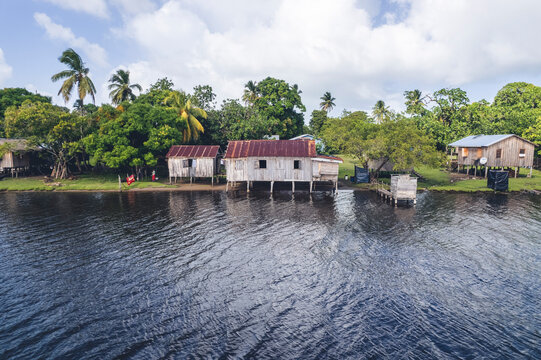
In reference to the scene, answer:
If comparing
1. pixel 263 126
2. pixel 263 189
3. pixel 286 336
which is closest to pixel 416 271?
pixel 286 336

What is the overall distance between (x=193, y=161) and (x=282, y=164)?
12.6m

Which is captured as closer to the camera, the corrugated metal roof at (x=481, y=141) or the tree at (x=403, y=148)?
the tree at (x=403, y=148)

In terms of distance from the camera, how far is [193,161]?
135ft

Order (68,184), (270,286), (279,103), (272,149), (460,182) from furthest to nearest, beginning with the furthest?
(279,103)
(460,182)
(68,184)
(272,149)
(270,286)

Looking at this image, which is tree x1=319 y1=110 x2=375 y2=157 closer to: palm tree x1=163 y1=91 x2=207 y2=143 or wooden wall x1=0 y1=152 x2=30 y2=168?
palm tree x1=163 y1=91 x2=207 y2=143

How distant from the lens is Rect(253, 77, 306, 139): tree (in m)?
66.9

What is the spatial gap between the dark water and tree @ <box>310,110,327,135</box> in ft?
194

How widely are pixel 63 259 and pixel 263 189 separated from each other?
25.1m

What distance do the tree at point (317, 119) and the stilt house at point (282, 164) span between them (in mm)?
45400

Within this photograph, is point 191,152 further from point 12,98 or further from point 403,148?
point 12,98

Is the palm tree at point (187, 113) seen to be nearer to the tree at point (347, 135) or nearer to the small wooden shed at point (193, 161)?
the small wooden shed at point (193, 161)

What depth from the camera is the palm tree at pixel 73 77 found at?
47031mm

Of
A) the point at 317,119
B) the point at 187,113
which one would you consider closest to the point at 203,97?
the point at 187,113

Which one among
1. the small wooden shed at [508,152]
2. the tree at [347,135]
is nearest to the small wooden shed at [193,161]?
the tree at [347,135]
